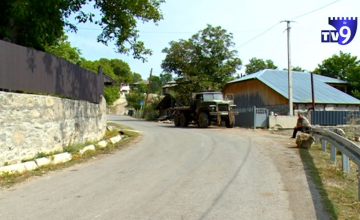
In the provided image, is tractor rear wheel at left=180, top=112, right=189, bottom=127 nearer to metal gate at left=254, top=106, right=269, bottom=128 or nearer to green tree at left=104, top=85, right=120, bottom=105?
metal gate at left=254, top=106, right=269, bottom=128

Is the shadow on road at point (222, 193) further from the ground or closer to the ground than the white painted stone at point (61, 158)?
closer to the ground

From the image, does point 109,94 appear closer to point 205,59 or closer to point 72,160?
point 205,59

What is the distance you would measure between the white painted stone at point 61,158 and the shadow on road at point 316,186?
22.8 ft

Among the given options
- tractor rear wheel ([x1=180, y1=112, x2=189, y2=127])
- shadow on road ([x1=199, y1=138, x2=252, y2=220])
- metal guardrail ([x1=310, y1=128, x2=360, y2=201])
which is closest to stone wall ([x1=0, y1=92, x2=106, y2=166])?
shadow on road ([x1=199, y1=138, x2=252, y2=220])

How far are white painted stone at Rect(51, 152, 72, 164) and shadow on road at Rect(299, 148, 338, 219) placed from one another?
6946 mm

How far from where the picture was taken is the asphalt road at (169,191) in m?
5.74

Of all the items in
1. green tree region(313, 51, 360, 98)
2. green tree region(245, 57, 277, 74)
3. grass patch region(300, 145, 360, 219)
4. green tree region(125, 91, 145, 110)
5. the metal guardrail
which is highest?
green tree region(245, 57, 277, 74)

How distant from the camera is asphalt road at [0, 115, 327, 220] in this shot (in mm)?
5742

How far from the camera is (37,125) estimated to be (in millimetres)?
10508

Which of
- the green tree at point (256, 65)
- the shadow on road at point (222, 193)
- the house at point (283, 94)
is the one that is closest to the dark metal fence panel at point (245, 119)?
the house at point (283, 94)

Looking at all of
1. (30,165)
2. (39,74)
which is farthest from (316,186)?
(39,74)

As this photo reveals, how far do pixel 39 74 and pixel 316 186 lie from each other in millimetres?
8297

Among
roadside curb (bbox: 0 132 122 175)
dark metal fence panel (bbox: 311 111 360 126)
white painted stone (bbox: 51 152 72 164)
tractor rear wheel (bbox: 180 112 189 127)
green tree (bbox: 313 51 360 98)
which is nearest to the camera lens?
roadside curb (bbox: 0 132 122 175)

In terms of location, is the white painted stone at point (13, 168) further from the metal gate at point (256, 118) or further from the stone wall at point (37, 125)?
the metal gate at point (256, 118)
